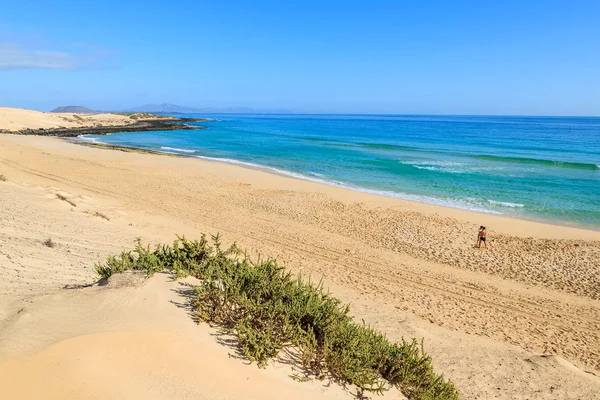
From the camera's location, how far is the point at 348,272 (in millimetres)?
10617

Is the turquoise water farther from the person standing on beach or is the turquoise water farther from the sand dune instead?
the sand dune

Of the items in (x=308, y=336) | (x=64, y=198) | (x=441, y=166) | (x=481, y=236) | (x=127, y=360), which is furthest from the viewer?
(x=441, y=166)

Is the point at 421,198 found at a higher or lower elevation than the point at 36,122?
lower

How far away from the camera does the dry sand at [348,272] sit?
13.8 feet

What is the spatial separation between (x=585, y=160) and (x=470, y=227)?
27886 mm

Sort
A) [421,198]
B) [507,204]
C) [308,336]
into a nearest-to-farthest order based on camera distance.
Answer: [308,336] → [507,204] → [421,198]

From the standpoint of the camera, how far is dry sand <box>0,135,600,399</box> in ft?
13.8

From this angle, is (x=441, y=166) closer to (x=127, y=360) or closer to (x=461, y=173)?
(x=461, y=173)

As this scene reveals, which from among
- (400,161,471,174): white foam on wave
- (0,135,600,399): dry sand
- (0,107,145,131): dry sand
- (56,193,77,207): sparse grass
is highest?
(0,107,145,131): dry sand

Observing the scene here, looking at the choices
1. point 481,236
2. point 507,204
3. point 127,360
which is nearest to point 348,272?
point 481,236

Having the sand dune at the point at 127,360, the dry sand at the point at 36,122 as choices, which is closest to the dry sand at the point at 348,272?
the sand dune at the point at 127,360

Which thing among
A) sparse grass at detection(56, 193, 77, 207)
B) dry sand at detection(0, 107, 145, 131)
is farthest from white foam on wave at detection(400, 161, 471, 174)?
dry sand at detection(0, 107, 145, 131)

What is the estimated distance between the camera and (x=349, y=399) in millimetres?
4023

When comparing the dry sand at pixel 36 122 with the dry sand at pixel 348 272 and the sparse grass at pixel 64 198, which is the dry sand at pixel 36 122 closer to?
the dry sand at pixel 348 272
